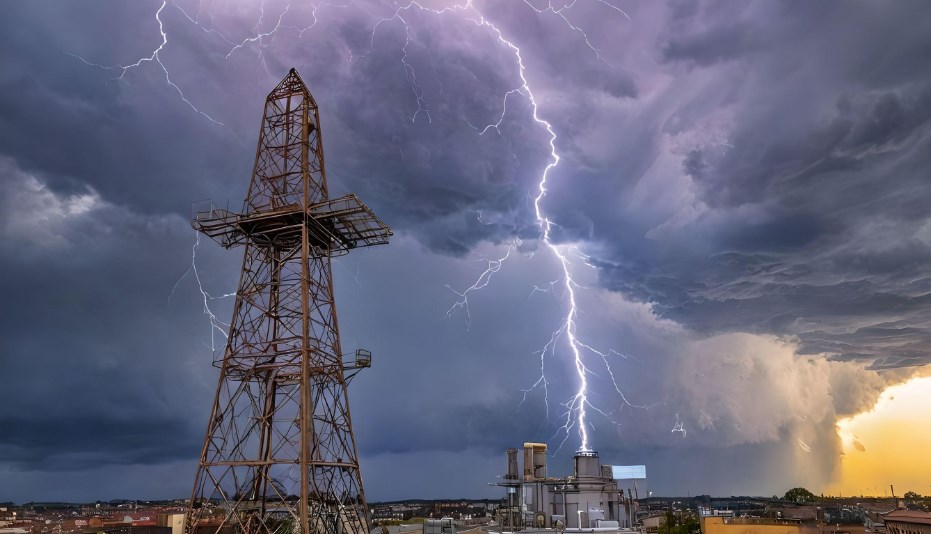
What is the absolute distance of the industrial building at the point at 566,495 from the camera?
1484 inches

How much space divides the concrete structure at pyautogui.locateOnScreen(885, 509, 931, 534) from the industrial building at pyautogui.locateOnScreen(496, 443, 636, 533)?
28226mm

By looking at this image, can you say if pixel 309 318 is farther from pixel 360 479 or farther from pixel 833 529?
pixel 833 529

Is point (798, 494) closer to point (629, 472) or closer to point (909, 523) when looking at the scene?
point (909, 523)

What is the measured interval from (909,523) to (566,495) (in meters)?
38.1

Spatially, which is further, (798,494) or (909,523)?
(798,494)

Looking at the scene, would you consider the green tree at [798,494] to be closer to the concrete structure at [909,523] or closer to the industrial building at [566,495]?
the concrete structure at [909,523]

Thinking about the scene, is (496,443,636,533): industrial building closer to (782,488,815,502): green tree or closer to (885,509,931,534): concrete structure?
(885,509,931,534): concrete structure

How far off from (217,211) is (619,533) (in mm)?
22547

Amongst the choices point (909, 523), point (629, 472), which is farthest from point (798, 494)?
point (629, 472)

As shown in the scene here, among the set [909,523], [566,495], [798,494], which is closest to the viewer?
[566,495]

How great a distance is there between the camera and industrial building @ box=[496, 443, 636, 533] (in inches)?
1484

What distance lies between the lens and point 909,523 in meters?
56.8

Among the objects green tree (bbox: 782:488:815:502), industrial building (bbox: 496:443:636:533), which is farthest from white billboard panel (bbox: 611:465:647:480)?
green tree (bbox: 782:488:815:502)

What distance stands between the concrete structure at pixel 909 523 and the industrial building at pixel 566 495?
28.2 metres
